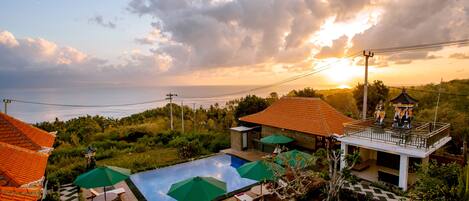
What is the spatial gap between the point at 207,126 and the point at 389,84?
18.0 metres

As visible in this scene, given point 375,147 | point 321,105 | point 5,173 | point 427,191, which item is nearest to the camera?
point 5,173

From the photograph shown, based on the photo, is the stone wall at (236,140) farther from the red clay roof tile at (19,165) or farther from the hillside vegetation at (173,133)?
the red clay roof tile at (19,165)

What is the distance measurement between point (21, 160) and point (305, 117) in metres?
13.9

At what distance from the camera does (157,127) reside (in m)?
26.6

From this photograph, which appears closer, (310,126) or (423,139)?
(423,139)

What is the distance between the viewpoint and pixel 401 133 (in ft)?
38.0

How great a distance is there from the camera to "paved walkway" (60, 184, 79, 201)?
11203 millimetres

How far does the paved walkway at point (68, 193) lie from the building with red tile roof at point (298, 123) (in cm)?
1027

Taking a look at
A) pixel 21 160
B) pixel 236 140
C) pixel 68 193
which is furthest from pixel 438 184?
pixel 68 193

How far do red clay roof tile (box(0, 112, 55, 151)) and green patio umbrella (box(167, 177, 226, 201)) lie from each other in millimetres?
5822

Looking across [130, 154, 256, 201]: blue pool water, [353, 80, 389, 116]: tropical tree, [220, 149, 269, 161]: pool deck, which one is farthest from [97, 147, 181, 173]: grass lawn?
[353, 80, 389, 116]: tropical tree

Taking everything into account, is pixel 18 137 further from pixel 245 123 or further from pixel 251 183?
pixel 245 123

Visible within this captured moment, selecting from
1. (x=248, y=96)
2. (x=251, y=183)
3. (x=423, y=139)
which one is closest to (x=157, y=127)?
(x=248, y=96)

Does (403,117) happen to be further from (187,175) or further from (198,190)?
(187,175)
